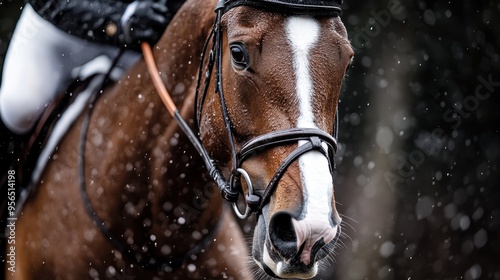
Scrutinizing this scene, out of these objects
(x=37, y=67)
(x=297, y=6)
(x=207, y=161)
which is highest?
(x=297, y=6)

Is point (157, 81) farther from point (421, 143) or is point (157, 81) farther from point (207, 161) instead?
point (421, 143)

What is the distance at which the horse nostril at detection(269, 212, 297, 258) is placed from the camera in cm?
166

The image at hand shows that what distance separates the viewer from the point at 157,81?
2.18 m

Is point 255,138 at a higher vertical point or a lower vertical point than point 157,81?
higher

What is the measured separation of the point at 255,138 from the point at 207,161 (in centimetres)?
25

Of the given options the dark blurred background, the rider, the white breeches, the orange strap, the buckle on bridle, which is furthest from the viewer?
the dark blurred background

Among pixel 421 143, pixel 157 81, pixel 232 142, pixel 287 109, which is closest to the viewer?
pixel 287 109

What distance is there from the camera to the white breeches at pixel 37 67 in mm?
2518

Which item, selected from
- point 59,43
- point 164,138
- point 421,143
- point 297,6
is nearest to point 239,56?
point 297,6

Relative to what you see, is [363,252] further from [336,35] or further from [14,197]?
[336,35]

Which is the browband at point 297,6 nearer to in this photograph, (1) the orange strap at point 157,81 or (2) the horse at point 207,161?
(2) the horse at point 207,161

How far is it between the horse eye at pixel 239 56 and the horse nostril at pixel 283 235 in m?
0.39

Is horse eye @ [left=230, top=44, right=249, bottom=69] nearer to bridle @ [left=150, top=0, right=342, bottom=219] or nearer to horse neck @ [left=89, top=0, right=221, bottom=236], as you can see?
bridle @ [left=150, top=0, right=342, bottom=219]

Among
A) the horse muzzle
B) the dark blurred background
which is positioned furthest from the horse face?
the dark blurred background
